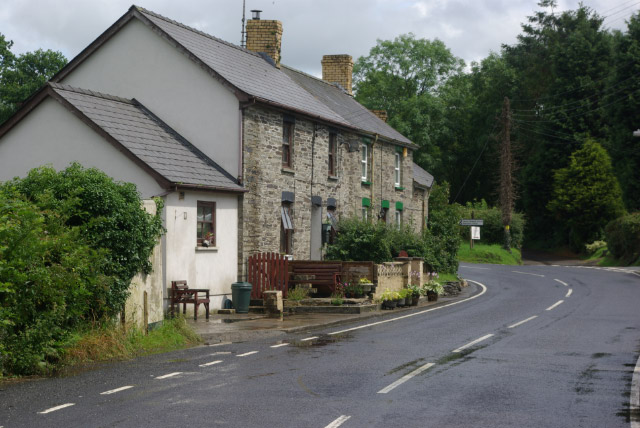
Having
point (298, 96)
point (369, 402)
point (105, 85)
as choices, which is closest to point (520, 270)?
point (298, 96)

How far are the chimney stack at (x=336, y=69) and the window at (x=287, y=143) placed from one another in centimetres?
1655

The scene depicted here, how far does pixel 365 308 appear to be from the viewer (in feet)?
77.1

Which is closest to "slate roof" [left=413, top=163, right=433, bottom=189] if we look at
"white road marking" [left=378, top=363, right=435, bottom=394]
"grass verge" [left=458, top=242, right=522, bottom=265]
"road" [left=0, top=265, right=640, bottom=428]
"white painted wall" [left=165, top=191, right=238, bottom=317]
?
"grass verge" [left=458, top=242, right=522, bottom=265]

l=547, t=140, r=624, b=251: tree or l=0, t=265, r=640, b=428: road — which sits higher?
l=547, t=140, r=624, b=251: tree

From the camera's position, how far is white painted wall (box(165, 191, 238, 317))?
2145cm

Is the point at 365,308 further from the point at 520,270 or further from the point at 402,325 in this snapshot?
the point at 520,270

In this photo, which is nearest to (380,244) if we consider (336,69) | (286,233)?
(286,233)

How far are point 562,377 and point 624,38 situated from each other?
59472mm

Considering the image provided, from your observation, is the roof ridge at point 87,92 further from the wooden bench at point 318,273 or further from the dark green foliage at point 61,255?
the dark green foliage at point 61,255

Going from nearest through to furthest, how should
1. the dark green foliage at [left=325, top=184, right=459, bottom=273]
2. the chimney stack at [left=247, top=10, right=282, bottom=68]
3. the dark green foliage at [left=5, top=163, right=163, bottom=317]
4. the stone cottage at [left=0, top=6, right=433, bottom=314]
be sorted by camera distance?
the dark green foliage at [left=5, top=163, right=163, bottom=317] < the stone cottage at [left=0, top=6, right=433, bottom=314] < the dark green foliage at [left=325, top=184, right=459, bottom=273] < the chimney stack at [left=247, top=10, right=282, bottom=68]

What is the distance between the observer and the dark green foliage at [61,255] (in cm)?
1170

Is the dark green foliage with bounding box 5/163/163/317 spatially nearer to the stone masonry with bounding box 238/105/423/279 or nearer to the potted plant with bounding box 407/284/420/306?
the stone masonry with bounding box 238/105/423/279

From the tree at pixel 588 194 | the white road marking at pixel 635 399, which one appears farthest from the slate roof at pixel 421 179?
the white road marking at pixel 635 399

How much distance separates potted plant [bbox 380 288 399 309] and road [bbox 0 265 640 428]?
536 cm
